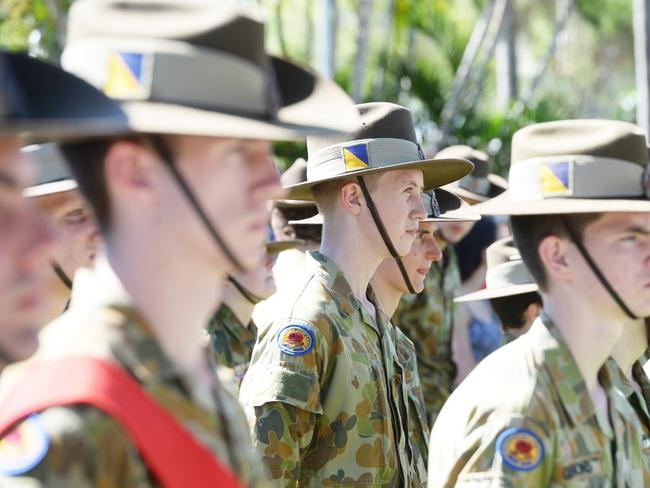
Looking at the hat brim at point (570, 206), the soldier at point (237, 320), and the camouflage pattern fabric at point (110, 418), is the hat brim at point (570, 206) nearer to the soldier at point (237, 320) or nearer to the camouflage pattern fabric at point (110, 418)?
the camouflage pattern fabric at point (110, 418)

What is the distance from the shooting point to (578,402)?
3.47 metres

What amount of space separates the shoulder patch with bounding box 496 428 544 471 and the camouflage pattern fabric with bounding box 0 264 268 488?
0.87 metres

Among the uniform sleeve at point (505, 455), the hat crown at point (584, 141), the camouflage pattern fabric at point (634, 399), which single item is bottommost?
the camouflage pattern fabric at point (634, 399)

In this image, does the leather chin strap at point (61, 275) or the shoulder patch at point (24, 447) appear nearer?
the shoulder patch at point (24, 447)

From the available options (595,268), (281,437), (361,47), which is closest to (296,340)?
(281,437)

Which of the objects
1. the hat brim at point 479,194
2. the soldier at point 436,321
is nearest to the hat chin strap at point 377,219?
the soldier at point 436,321

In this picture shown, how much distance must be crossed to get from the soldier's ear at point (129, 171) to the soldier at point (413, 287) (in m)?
2.68

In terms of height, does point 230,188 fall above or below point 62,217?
above

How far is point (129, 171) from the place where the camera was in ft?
8.24

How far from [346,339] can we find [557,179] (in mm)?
1323

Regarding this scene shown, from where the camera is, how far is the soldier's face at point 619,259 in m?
3.55

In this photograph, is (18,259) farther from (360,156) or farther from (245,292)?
(245,292)

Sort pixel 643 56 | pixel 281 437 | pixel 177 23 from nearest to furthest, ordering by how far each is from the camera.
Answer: pixel 177 23, pixel 281 437, pixel 643 56

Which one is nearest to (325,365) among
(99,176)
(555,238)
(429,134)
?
(555,238)
